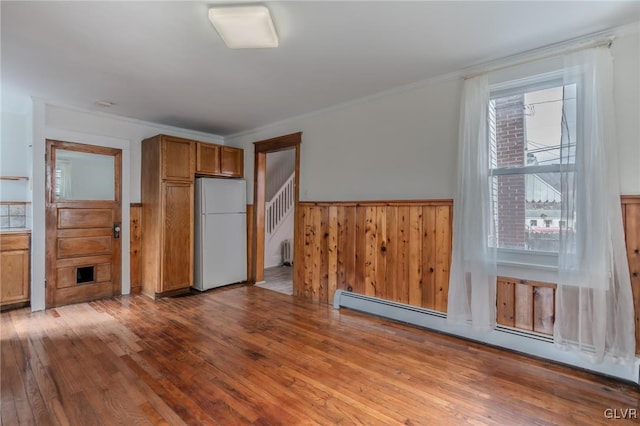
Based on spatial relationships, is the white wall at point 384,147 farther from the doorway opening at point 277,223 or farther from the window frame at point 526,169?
the doorway opening at point 277,223

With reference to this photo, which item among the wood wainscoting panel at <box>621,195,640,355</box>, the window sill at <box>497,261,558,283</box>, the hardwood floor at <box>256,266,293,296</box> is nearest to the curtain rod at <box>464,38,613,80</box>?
the wood wainscoting panel at <box>621,195,640,355</box>

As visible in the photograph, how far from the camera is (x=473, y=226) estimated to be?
262 cm

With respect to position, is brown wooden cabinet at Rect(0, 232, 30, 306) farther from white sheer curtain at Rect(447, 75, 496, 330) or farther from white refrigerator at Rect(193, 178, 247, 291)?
white sheer curtain at Rect(447, 75, 496, 330)

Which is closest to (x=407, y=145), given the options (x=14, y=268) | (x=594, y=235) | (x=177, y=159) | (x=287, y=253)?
(x=594, y=235)

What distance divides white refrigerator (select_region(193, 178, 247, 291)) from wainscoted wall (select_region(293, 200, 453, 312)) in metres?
1.14

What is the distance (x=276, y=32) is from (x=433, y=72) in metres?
1.57

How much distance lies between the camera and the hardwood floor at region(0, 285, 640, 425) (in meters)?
1.77

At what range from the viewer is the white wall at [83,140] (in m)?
3.54

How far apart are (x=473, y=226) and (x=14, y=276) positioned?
5.13 meters

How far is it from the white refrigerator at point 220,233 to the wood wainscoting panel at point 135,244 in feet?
2.61

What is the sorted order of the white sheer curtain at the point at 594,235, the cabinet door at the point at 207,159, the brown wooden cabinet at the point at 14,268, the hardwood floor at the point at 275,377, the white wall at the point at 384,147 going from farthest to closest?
1. the cabinet door at the point at 207,159
2. the brown wooden cabinet at the point at 14,268
3. the white wall at the point at 384,147
4. the white sheer curtain at the point at 594,235
5. the hardwood floor at the point at 275,377

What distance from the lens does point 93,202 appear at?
157 inches

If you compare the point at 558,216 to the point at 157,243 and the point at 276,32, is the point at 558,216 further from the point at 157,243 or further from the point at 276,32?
the point at 157,243

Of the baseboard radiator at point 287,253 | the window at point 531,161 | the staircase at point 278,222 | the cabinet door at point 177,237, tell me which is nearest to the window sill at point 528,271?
the window at point 531,161
